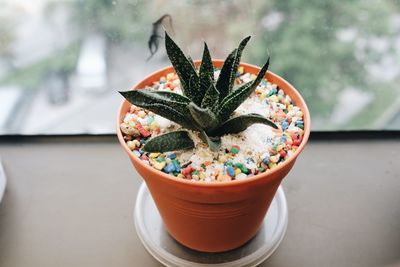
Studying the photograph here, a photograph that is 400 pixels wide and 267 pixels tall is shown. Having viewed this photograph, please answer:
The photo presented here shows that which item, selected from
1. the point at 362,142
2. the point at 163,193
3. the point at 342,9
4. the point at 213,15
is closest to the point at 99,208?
the point at 163,193

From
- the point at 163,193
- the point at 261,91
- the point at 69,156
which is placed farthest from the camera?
the point at 69,156

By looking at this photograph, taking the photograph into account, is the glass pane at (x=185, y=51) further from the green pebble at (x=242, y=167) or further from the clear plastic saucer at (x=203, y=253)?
the green pebble at (x=242, y=167)

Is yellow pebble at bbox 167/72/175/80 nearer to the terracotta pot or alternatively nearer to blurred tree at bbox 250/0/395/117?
the terracotta pot

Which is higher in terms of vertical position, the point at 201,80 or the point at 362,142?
the point at 201,80

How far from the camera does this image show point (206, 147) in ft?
2.83

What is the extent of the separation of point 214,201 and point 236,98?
0.18 meters

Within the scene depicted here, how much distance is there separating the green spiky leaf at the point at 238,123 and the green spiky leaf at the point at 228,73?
7 centimetres

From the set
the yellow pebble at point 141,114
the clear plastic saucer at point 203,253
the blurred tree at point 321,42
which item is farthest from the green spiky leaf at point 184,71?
the blurred tree at point 321,42

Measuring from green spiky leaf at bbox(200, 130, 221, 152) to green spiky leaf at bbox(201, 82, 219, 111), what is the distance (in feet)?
0.17

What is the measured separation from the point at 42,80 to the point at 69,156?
252 mm

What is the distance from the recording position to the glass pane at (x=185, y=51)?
1260 millimetres

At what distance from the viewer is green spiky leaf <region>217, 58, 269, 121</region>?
0.81 m

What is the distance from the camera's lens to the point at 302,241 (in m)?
1.07

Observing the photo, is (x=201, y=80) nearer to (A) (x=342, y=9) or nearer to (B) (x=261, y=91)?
(B) (x=261, y=91)
